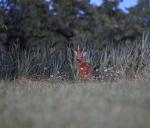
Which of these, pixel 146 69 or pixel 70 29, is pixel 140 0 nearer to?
pixel 70 29

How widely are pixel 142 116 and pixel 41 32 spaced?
85.0ft

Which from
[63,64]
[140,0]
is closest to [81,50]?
[63,64]

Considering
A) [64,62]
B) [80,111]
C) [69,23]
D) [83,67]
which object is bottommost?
[80,111]

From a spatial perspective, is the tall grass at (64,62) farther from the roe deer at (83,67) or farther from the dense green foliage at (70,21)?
the dense green foliage at (70,21)

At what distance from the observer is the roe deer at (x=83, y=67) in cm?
1571

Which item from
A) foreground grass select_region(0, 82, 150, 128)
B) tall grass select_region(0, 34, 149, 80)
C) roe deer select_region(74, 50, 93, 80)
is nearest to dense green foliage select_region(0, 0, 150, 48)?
tall grass select_region(0, 34, 149, 80)

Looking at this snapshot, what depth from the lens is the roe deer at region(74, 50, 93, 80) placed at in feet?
51.5

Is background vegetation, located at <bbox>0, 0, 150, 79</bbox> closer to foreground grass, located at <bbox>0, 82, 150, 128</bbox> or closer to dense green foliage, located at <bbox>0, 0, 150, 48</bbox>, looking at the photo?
dense green foliage, located at <bbox>0, 0, 150, 48</bbox>

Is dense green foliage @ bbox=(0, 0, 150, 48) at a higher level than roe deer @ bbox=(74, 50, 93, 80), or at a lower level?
higher

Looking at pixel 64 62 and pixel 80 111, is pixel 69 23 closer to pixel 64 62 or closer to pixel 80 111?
pixel 64 62

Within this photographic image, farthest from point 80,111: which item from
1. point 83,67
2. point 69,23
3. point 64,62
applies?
point 69,23

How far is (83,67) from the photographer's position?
1582 centimetres

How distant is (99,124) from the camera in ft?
20.7

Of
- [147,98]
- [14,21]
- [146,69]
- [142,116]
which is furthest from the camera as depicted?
[14,21]
